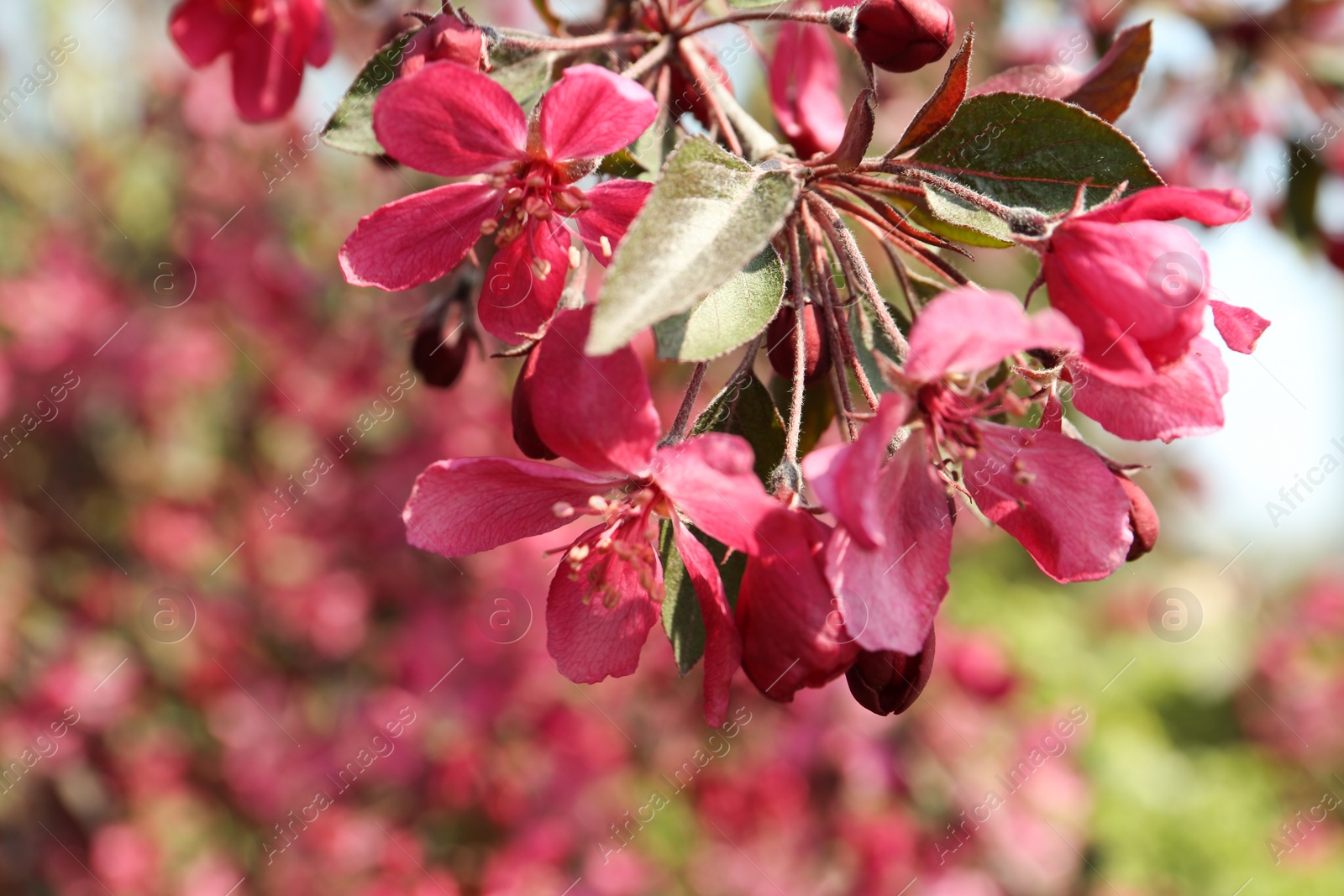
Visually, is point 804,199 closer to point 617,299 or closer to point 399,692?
point 617,299

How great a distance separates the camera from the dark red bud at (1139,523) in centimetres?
92

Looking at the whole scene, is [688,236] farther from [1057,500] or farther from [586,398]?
[1057,500]

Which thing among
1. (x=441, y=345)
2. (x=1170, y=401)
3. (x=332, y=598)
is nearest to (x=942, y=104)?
(x=1170, y=401)

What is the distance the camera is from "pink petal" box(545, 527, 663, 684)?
94 centimetres

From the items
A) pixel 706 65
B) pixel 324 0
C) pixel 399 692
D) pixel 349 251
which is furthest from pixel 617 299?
pixel 399 692

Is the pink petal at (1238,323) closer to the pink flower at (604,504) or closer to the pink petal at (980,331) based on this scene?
the pink petal at (980,331)

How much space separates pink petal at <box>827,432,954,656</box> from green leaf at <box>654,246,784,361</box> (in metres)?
0.17

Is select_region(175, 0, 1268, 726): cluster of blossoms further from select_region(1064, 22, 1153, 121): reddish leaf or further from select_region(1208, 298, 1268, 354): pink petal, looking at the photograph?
select_region(1064, 22, 1153, 121): reddish leaf

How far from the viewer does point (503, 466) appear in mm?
882

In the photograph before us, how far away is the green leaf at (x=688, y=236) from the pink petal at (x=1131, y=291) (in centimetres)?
24

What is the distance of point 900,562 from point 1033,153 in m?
0.42

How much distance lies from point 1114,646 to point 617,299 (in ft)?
36.9

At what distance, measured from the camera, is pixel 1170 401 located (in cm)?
82

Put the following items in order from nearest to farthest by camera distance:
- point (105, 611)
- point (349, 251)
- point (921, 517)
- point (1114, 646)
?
point (921, 517)
point (349, 251)
point (105, 611)
point (1114, 646)
